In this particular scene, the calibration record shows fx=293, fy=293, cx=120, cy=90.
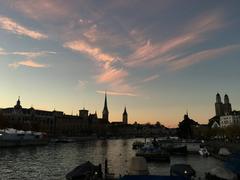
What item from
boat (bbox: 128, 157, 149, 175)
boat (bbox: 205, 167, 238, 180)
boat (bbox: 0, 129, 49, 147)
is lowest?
boat (bbox: 205, 167, 238, 180)

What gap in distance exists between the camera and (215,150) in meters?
103

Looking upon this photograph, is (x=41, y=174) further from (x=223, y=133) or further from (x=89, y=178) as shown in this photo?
(x=223, y=133)

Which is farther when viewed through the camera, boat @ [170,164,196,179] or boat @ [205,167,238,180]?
boat @ [170,164,196,179]

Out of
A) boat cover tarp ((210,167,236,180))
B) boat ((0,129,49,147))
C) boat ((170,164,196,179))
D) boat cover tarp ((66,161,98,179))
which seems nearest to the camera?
boat cover tarp ((210,167,236,180))

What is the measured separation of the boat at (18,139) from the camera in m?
147

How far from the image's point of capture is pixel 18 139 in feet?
519

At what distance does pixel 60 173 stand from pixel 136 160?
23.8 m

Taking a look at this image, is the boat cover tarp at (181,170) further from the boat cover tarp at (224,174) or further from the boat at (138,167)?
the boat at (138,167)

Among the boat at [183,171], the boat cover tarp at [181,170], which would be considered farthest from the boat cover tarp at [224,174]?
the boat cover tarp at [181,170]

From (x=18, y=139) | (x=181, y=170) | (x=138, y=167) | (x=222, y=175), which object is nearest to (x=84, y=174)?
(x=138, y=167)

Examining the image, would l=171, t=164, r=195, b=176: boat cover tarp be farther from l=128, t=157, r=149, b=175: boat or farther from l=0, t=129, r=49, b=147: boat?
l=0, t=129, r=49, b=147: boat

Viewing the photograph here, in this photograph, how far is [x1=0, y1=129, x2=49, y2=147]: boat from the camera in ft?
484

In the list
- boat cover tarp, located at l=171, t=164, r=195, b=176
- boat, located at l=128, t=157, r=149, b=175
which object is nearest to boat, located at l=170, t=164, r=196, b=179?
boat cover tarp, located at l=171, t=164, r=195, b=176

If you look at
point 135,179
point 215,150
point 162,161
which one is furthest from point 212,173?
point 215,150
